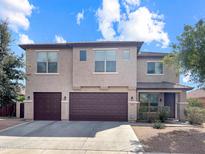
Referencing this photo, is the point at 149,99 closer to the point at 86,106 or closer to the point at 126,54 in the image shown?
the point at 126,54

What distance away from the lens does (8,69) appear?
1412 centimetres

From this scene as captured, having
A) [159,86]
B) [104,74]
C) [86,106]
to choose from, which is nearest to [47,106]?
[86,106]

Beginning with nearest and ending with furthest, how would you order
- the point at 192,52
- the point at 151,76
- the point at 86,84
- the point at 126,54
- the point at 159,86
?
the point at 192,52, the point at 126,54, the point at 86,84, the point at 159,86, the point at 151,76

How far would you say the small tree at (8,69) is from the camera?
45.1ft

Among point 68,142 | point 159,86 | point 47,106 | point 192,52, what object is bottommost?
point 68,142

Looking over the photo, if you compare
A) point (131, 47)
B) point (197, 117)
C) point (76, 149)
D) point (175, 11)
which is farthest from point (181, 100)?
point (76, 149)

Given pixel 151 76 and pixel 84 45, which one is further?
pixel 151 76

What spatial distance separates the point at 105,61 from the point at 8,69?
7214 millimetres

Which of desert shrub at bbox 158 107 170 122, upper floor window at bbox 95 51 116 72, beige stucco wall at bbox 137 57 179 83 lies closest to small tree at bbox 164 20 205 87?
desert shrub at bbox 158 107 170 122

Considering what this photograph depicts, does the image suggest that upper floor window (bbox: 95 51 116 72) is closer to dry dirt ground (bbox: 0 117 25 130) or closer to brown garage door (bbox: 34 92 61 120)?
brown garage door (bbox: 34 92 61 120)

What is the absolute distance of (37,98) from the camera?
1772 centimetres

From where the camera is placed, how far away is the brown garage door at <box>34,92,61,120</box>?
1748 centimetres

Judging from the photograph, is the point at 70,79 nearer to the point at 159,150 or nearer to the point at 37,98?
the point at 37,98

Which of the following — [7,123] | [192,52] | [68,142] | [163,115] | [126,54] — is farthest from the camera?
[126,54]
